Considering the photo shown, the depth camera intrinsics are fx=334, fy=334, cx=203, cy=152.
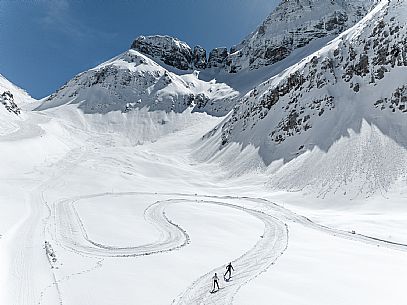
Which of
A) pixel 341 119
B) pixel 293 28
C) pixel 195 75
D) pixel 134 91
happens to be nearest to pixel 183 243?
pixel 341 119

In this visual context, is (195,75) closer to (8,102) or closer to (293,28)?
(293,28)

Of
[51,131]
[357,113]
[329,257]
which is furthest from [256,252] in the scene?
[51,131]

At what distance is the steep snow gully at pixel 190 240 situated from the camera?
776 inches

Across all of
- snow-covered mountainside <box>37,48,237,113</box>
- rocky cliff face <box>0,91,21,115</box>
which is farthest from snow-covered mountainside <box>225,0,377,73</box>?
rocky cliff face <box>0,91,21,115</box>

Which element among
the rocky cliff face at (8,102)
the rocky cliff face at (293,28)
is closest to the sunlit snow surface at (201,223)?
the rocky cliff face at (8,102)

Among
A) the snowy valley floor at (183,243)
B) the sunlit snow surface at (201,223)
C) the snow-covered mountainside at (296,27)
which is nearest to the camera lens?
the snowy valley floor at (183,243)

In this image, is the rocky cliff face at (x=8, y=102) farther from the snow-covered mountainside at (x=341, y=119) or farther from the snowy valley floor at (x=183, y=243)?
the snow-covered mountainside at (x=341, y=119)

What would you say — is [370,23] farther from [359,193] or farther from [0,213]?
[0,213]

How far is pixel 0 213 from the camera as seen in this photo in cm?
3500

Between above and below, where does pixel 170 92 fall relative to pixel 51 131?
above

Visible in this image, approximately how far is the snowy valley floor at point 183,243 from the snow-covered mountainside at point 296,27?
12709cm

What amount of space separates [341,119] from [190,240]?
50524mm

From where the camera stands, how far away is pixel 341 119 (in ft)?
224

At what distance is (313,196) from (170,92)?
116 metres
